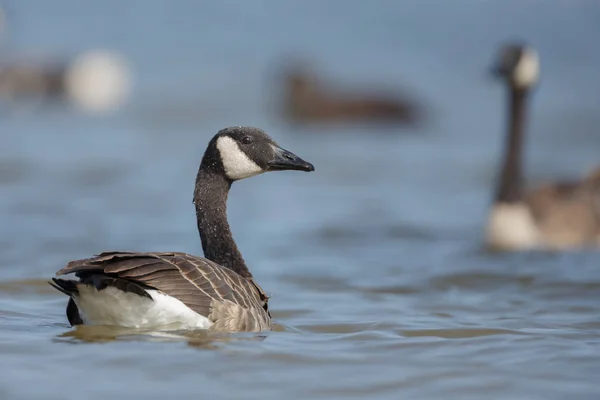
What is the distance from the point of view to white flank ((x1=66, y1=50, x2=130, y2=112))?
929 inches

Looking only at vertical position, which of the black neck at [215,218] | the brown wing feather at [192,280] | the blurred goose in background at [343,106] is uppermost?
the blurred goose in background at [343,106]

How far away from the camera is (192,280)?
20.9 feet

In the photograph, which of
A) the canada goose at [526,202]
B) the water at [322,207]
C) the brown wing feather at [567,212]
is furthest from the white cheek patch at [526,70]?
the water at [322,207]

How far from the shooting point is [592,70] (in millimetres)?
24922

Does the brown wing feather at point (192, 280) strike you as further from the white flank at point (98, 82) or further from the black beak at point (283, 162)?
the white flank at point (98, 82)

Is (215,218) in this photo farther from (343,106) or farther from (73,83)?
(73,83)

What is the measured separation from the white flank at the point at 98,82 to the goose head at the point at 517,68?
12.1 metres

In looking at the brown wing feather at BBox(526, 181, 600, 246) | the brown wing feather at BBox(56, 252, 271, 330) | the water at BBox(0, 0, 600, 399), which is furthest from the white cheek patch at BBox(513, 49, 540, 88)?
the brown wing feather at BBox(56, 252, 271, 330)

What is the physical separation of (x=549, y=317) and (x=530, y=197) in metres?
4.74

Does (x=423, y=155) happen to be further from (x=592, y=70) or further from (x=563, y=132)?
(x=592, y=70)

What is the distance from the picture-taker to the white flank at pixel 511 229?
11688 millimetres

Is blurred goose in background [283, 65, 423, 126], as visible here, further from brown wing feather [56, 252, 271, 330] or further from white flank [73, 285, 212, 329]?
white flank [73, 285, 212, 329]

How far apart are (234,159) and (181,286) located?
1.28 meters

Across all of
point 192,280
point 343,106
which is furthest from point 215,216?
point 343,106
